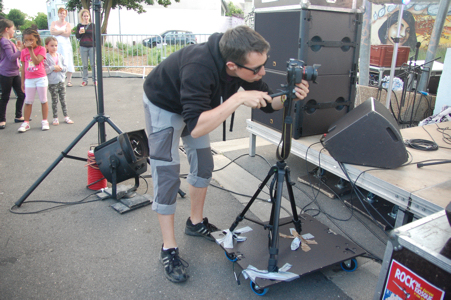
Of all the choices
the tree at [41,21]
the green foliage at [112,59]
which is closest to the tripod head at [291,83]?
the green foliage at [112,59]

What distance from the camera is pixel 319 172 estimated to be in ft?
12.1

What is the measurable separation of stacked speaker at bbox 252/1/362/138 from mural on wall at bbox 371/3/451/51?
10.9 meters

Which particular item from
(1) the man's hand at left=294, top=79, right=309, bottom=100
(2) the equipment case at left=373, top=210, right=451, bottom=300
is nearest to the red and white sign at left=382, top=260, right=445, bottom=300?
(2) the equipment case at left=373, top=210, right=451, bottom=300

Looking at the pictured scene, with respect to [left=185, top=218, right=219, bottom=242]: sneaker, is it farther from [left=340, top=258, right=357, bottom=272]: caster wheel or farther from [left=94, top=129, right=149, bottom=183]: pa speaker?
[left=340, top=258, right=357, bottom=272]: caster wheel

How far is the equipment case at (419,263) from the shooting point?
137 cm

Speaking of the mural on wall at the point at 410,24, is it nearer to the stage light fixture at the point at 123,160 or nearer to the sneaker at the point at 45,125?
the sneaker at the point at 45,125

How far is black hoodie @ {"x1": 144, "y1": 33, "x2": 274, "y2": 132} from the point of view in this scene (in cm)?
188

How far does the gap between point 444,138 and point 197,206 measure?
2.92m

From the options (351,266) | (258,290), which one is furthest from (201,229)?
(351,266)

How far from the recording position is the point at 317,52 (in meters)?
3.43

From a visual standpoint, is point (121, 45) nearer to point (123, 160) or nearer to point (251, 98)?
point (123, 160)

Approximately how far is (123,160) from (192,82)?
153cm

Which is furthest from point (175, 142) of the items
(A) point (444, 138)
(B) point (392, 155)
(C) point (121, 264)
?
(A) point (444, 138)

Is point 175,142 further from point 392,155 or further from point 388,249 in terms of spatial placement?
point 392,155
